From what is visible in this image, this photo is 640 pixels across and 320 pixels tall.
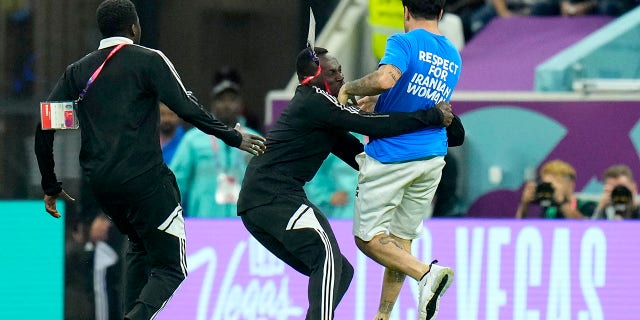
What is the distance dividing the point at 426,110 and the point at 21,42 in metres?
6.15

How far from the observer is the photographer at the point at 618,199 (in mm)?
12445

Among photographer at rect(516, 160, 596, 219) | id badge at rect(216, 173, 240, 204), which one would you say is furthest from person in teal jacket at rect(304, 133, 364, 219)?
photographer at rect(516, 160, 596, 219)

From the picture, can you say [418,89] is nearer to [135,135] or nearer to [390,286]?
[390,286]

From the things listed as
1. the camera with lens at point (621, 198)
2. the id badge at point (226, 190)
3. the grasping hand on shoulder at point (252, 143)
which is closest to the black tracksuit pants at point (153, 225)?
the grasping hand on shoulder at point (252, 143)

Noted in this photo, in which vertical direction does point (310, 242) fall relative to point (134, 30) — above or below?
below

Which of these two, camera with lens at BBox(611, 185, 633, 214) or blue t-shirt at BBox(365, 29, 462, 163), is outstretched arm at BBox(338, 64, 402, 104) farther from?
camera with lens at BBox(611, 185, 633, 214)

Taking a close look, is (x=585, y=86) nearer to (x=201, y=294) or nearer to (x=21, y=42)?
(x=201, y=294)

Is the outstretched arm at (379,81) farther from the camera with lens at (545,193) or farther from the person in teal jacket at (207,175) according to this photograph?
the camera with lens at (545,193)

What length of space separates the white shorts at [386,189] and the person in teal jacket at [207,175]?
3388 millimetres

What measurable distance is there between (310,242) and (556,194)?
3983 mm

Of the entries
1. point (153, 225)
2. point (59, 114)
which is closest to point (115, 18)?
point (59, 114)

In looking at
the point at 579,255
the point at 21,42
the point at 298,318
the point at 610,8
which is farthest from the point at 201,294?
the point at 610,8

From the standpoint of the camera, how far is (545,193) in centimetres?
1256

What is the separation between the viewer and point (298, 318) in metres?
11.6
